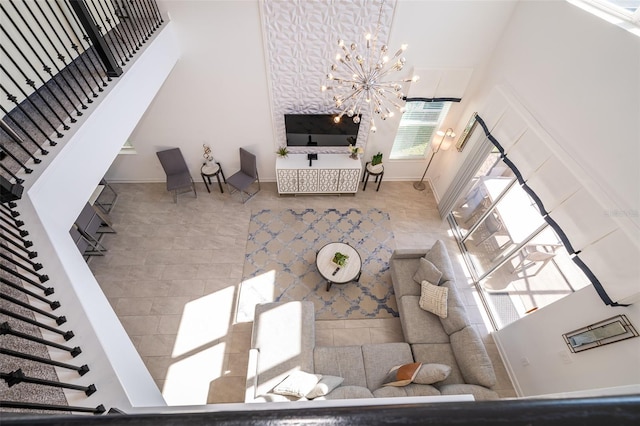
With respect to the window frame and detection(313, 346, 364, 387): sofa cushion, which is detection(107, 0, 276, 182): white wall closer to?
the window frame

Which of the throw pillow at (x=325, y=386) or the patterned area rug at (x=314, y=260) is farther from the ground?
the patterned area rug at (x=314, y=260)

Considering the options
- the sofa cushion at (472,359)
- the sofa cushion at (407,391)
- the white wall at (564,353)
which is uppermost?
the sofa cushion at (407,391)

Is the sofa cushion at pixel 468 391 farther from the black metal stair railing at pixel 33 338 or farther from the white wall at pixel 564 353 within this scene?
the black metal stair railing at pixel 33 338

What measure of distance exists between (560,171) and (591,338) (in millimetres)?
1723

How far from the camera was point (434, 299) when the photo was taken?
153 inches

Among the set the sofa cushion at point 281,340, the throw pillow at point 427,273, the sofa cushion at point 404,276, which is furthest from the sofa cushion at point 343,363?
the throw pillow at point 427,273

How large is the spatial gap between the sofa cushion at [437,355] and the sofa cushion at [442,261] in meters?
0.84

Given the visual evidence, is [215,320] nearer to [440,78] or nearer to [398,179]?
[398,179]

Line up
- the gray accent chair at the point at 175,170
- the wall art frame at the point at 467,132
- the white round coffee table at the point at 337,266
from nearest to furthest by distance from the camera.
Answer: the white round coffee table at the point at 337,266 < the wall art frame at the point at 467,132 < the gray accent chair at the point at 175,170

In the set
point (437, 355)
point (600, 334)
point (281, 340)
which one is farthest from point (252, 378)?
point (600, 334)

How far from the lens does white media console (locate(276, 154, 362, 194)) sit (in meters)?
5.41

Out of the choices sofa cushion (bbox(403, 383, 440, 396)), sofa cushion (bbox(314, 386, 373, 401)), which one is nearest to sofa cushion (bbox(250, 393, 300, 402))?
sofa cushion (bbox(314, 386, 373, 401))

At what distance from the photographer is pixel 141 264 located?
481cm

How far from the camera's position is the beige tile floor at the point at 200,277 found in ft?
12.9
